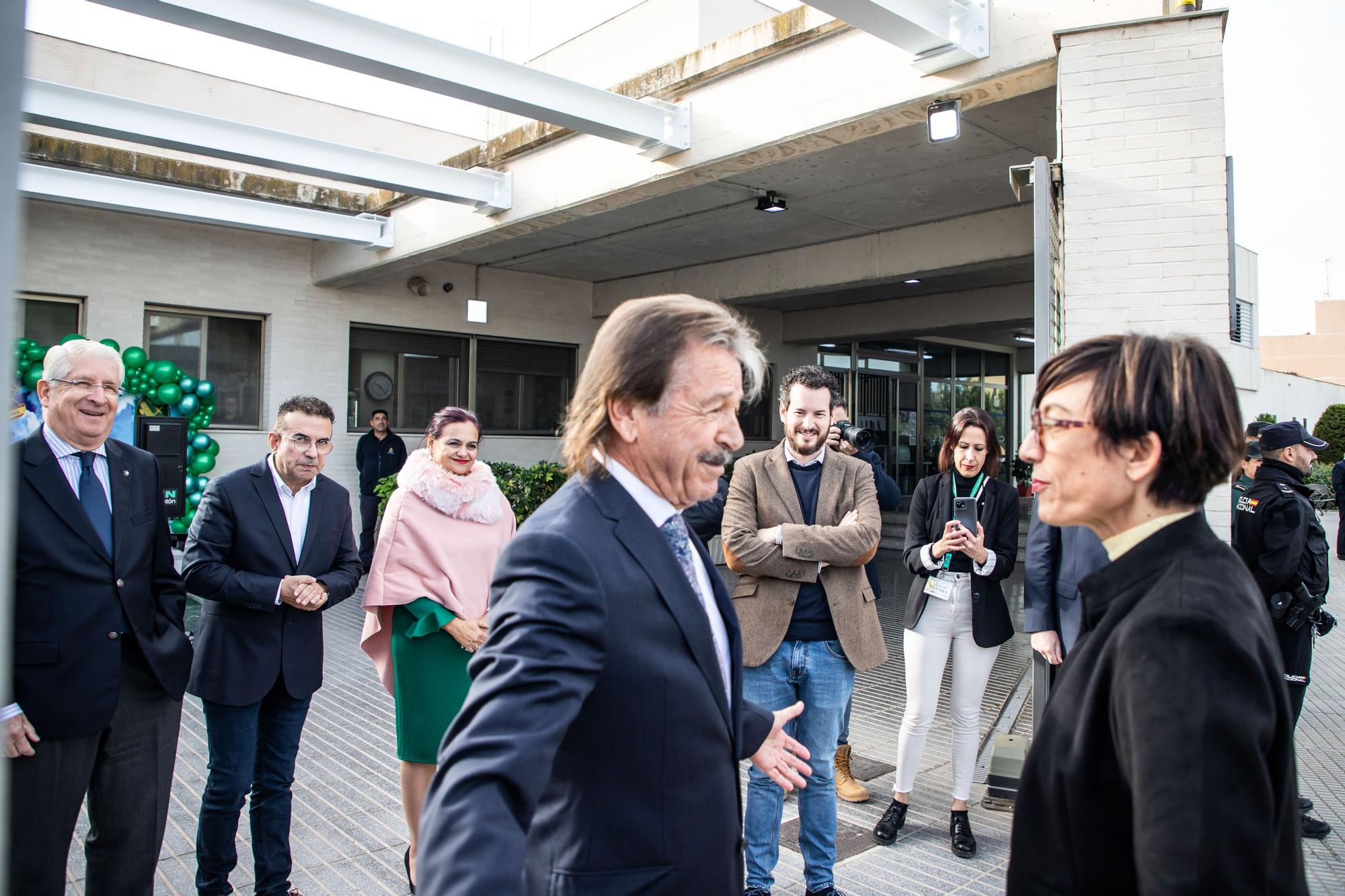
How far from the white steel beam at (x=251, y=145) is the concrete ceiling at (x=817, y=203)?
2022 mm

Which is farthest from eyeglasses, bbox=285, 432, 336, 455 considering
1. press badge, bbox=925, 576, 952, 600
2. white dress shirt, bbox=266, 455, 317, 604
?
press badge, bbox=925, 576, 952, 600

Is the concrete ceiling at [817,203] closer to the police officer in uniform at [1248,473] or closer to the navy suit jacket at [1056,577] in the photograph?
the police officer in uniform at [1248,473]

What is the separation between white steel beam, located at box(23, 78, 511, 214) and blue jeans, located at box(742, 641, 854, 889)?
22.9 feet

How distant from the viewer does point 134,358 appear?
1032 centimetres

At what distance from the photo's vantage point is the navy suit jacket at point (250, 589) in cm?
336

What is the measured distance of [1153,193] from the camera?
16.3ft

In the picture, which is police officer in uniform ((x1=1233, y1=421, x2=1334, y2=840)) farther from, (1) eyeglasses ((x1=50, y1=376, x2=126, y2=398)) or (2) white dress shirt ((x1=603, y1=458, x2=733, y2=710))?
(1) eyeglasses ((x1=50, y1=376, x2=126, y2=398))

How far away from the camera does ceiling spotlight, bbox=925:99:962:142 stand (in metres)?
5.77

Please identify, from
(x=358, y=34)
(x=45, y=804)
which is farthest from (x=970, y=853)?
(x=358, y=34)

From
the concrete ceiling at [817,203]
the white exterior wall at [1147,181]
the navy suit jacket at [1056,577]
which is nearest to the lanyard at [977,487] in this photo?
the navy suit jacket at [1056,577]

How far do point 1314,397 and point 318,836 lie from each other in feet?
134

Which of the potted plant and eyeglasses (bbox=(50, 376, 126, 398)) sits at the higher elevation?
eyeglasses (bbox=(50, 376, 126, 398))

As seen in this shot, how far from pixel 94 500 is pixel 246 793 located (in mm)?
1257

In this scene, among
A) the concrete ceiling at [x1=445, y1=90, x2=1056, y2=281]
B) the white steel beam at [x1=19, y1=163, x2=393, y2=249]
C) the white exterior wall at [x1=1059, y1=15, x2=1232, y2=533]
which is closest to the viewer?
the white exterior wall at [x1=1059, y1=15, x2=1232, y2=533]
